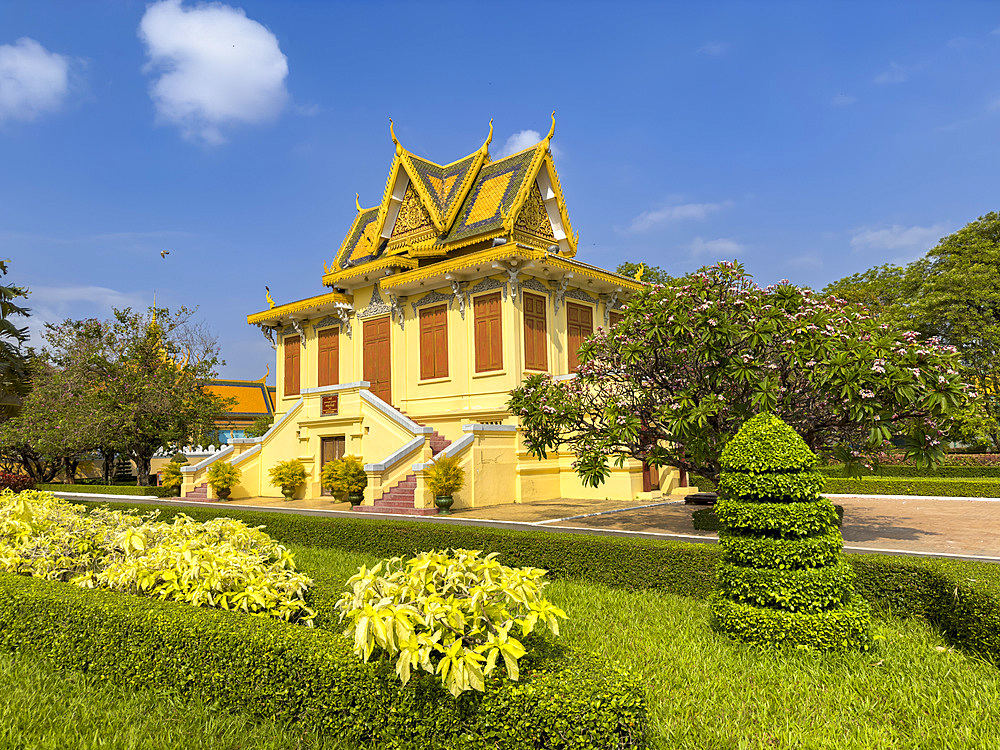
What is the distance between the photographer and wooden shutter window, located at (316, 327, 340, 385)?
2647 centimetres

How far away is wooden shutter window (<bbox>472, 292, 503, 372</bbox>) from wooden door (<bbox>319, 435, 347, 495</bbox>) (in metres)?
5.22

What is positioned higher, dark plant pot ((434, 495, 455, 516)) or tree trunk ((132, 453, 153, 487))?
tree trunk ((132, 453, 153, 487))

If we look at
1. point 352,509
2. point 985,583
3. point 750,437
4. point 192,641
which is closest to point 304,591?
point 192,641

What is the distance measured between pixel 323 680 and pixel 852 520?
45.9ft

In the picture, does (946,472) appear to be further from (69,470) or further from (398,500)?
(69,470)

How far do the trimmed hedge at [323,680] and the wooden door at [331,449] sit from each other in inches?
629

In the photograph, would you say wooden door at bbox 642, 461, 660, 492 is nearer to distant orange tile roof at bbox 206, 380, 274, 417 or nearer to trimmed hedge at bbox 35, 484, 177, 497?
trimmed hedge at bbox 35, 484, 177, 497

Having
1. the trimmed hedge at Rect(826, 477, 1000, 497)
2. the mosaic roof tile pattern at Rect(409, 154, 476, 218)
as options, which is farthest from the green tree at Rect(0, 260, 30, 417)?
the trimmed hedge at Rect(826, 477, 1000, 497)

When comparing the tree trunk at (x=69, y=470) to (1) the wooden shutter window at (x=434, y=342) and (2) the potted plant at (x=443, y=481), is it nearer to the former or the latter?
(1) the wooden shutter window at (x=434, y=342)

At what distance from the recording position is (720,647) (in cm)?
558

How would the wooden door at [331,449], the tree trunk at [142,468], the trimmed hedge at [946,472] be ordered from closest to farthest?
1. the wooden door at [331,449]
2. the trimmed hedge at [946,472]
3. the tree trunk at [142,468]

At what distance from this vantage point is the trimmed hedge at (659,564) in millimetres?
5656

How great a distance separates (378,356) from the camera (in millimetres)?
24609

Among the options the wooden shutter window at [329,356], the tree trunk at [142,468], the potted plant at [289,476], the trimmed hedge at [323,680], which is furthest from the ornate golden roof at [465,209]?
the trimmed hedge at [323,680]
